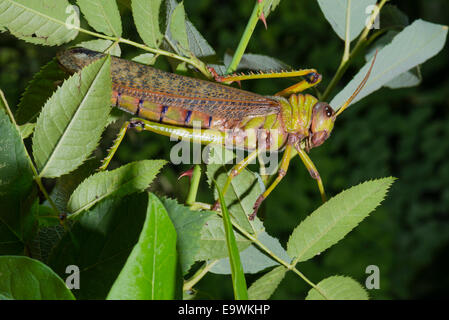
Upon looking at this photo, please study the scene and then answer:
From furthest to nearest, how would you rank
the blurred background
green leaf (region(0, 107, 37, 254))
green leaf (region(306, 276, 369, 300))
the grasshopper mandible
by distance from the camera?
the blurred background < the grasshopper mandible < green leaf (region(306, 276, 369, 300)) < green leaf (region(0, 107, 37, 254))

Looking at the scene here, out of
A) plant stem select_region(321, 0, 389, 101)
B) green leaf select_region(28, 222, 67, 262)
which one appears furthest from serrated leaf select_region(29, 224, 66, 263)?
plant stem select_region(321, 0, 389, 101)

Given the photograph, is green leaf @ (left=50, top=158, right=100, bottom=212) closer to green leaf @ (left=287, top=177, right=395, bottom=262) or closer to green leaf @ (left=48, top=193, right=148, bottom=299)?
green leaf @ (left=48, top=193, right=148, bottom=299)

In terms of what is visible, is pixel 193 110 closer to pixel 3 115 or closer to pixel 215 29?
pixel 3 115

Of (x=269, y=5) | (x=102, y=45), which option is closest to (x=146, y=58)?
(x=102, y=45)

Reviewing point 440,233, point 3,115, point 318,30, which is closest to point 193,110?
point 3,115

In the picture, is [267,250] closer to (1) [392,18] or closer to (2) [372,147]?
(1) [392,18]

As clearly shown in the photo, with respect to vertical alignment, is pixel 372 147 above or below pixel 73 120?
above

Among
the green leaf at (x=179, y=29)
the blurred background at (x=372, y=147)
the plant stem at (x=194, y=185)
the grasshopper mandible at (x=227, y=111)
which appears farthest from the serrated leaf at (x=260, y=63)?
the blurred background at (x=372, y=147)
